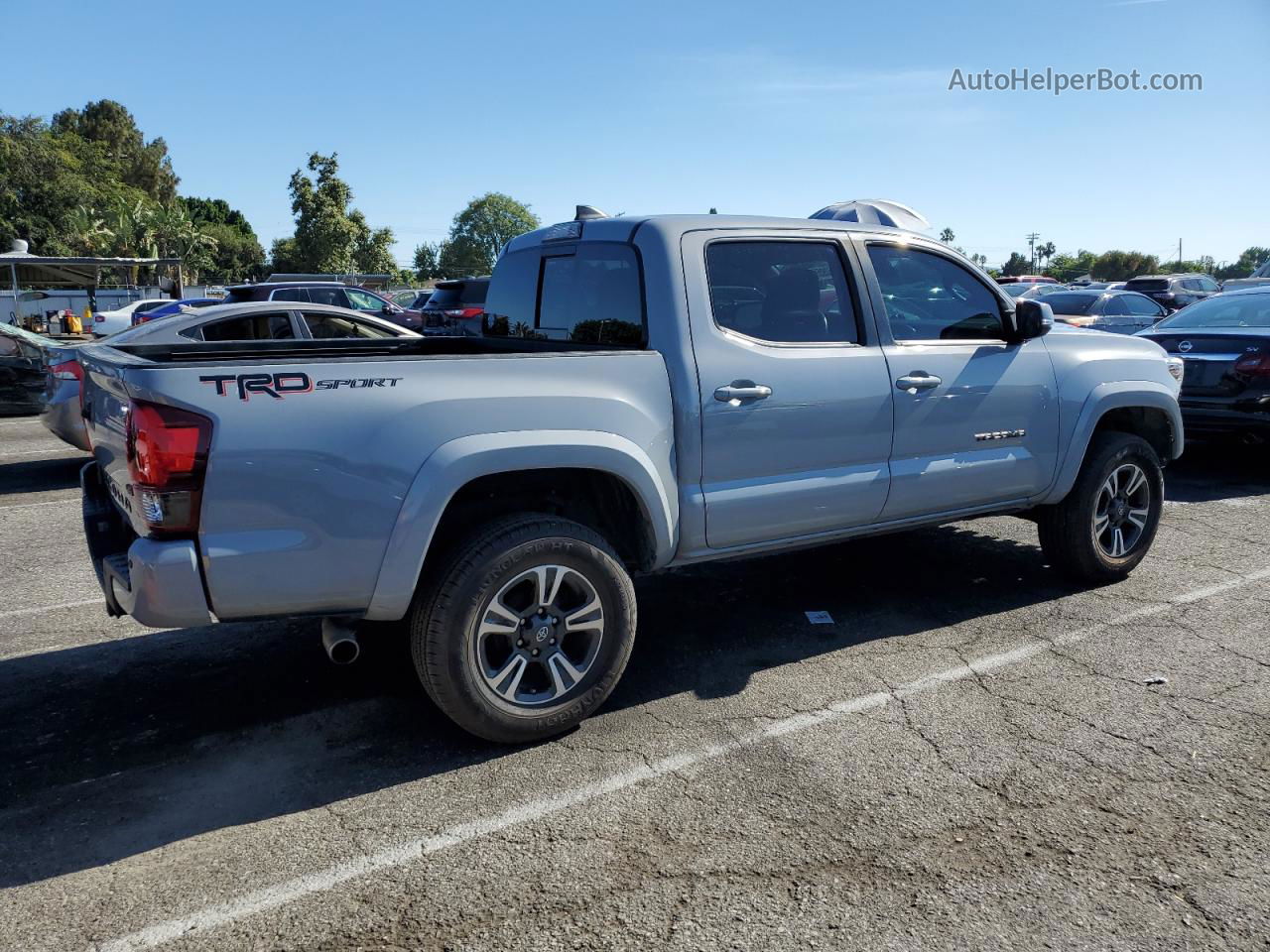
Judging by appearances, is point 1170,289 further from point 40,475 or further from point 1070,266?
point 1070,266

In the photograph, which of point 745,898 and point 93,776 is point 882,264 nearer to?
point 745,898

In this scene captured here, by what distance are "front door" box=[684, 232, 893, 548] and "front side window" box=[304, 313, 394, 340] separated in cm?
594

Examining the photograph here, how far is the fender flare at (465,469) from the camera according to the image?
10.6 feet

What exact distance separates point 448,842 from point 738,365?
2.16 m

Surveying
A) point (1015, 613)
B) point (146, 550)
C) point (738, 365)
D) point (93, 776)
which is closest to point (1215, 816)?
point (1015, 613)

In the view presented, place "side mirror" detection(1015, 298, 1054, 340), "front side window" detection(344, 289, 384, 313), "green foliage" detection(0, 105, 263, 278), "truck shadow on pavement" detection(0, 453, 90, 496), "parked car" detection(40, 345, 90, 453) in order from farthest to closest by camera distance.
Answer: "green foliage" detection(0, 105, 263, 278), "front side window" detection(344, 289, 384, 313), "truck shadow on pavement" detection(0, 453, 90, 496), "parked car" detection(40, 345, 90, 453), "side mirror" detection(1015, 298, 1054, 340)

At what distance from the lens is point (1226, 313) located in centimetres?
934

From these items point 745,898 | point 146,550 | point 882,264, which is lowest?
point 745,898

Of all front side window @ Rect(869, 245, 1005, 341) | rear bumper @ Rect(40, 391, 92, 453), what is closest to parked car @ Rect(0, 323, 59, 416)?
rear bumper @ Rect(40, 391, 92, 453)

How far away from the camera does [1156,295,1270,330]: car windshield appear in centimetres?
906

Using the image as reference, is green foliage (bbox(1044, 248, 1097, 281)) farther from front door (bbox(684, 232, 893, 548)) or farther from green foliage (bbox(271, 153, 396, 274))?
front door (bbox(684, 232, 893, 548))

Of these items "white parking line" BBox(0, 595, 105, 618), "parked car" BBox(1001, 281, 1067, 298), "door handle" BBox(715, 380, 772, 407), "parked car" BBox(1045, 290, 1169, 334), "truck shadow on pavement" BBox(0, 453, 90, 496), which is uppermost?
"parked car" BBox(1001, 281, 1067, 298)

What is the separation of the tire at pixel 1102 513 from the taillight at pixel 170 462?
4.44 m

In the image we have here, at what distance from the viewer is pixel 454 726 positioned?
3.78 meters
